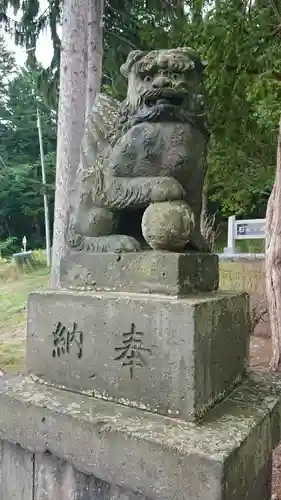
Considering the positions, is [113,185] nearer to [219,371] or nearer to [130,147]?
[130,147]

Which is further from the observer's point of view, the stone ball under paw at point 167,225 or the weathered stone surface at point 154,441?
the stone ball under paw at point 167,225

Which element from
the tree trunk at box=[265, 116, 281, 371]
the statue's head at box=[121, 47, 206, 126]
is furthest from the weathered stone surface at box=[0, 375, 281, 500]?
the tree trunk at box=[265, 116, 281, 371]

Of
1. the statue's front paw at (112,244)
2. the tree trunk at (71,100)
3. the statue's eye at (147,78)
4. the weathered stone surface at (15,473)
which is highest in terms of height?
the tree trunk at (71,100)

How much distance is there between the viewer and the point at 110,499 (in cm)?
104

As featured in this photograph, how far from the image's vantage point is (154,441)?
3.08 ft

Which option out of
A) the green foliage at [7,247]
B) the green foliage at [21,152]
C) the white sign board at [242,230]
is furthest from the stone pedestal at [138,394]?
the green foliage at [21,152]

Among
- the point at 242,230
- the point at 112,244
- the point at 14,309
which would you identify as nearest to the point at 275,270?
the point at 112,244

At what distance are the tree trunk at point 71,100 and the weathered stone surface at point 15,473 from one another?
2.15 meters

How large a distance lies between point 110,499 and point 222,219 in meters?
14.4

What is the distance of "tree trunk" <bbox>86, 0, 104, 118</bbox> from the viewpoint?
11.2 ft

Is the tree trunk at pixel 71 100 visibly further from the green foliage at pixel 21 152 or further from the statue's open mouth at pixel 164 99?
the green foliage at pixel 21 152

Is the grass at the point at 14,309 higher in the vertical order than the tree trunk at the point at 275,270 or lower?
lower

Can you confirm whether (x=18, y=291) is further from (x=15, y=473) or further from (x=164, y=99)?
(x=164, y=99)

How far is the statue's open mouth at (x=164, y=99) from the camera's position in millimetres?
1171
